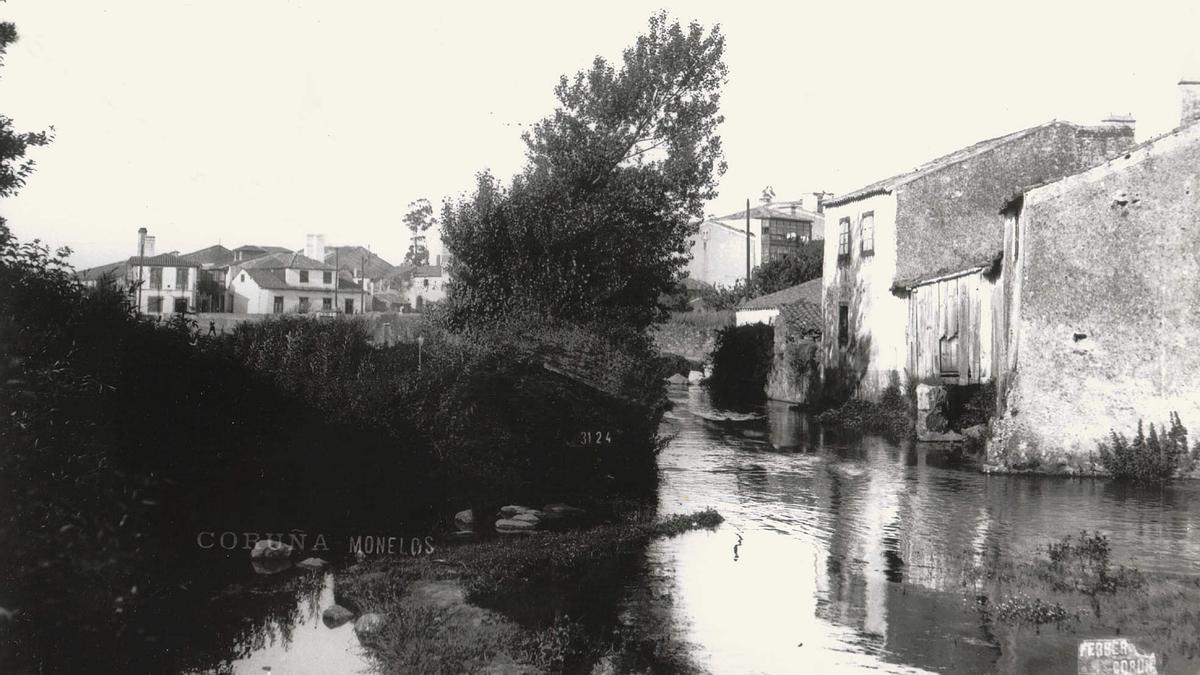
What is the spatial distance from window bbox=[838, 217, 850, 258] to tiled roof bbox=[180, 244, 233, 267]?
63054mm

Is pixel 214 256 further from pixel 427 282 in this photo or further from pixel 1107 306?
pixel 1107 306

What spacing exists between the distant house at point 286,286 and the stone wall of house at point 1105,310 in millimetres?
62929

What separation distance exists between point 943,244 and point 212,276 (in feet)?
210

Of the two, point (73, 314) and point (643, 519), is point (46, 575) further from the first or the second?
point (643, 519)

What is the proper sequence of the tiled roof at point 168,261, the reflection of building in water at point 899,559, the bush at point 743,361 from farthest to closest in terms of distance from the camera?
the tiled roof at point 168,261 → the bush at point 743,361 → the reflection of building in water at point 899,559

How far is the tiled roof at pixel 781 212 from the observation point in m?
75.4

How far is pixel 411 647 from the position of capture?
7172 millimetres

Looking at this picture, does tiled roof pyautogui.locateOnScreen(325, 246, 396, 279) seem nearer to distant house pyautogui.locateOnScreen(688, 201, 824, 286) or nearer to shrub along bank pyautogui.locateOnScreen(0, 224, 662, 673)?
distant house pyautogui.locateOnScreen(688, 201, 824, 286)

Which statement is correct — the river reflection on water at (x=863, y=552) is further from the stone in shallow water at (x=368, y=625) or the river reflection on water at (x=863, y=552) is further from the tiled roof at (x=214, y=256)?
the tiled roof at (x=214, y=256)

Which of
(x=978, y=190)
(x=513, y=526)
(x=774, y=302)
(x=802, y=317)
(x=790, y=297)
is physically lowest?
(x=513, y=526)

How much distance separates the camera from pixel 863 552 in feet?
36.2

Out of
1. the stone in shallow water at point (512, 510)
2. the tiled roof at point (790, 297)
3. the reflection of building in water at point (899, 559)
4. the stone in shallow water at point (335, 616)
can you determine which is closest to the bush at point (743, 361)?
the tiled roof at point (790, 297)

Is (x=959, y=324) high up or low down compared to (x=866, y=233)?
down

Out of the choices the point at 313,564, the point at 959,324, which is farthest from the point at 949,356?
the point at 313,564
